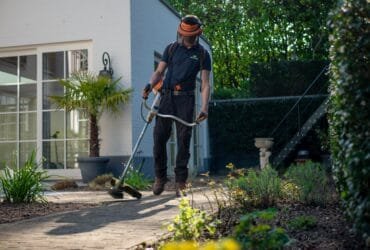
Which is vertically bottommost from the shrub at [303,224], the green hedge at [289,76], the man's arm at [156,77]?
the shrub at [303,224]

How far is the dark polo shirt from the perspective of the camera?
19.0 ft

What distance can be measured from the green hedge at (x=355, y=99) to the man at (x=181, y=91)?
3.03m

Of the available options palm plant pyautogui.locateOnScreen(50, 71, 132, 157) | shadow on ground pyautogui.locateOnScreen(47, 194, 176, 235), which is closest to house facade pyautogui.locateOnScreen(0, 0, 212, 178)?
palm plant pyautogui.locateOnScreen(50, 71, 132, 157)

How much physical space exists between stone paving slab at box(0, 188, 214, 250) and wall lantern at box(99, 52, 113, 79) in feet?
13.9

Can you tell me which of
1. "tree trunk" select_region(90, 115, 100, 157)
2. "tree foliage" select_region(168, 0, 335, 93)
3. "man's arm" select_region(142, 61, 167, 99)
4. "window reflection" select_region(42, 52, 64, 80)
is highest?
"tree foliage" select_region(168, 0, 335, 93)

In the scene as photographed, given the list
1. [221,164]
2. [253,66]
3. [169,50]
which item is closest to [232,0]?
[253,66]

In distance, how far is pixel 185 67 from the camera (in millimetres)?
5805

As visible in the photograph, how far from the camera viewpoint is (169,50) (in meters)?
6.00

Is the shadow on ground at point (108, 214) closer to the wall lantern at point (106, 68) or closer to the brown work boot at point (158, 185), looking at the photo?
the brown work boot at point (158, 185)

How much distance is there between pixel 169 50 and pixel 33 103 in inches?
178

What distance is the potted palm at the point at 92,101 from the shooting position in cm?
855

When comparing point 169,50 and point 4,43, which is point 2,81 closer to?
point 4,43

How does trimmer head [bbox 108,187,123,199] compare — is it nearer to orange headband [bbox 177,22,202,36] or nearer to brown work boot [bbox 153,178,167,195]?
brown work boot [bbox 153,178,167,195]

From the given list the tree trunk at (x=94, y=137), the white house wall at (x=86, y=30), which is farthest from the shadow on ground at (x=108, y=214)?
the white house wall at (x=86, y=30)
